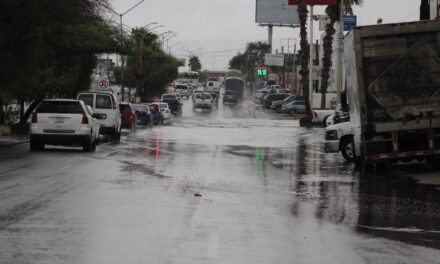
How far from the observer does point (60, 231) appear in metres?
10.2

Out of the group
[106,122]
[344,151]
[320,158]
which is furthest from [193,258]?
[106,122]

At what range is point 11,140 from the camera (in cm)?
3092

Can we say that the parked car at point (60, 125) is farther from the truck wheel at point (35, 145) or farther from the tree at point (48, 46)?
the tree at point (48, 46)

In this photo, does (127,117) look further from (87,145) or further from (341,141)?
(341,141)

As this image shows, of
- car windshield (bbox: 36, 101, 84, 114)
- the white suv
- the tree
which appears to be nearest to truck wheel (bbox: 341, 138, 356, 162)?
car windshield (bbox: 36, 101, 84, 114)

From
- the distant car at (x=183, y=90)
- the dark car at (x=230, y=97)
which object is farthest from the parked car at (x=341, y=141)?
the distant car at (x=183, y=90)

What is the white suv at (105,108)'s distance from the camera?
32.9 m

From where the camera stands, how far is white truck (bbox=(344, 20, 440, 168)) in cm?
1891

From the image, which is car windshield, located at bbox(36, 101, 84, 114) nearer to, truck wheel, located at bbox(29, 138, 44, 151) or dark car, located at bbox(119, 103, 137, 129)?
truck wheel, located at bbox(29, 138, 44, 151)

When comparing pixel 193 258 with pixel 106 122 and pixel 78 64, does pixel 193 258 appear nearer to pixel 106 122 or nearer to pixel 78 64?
pixel 106 122

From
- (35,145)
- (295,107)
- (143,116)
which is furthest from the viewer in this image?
(295,107)

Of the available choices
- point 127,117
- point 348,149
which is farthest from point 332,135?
point 127,117

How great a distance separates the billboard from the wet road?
12239 centimetres

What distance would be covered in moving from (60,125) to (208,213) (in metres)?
14.0
